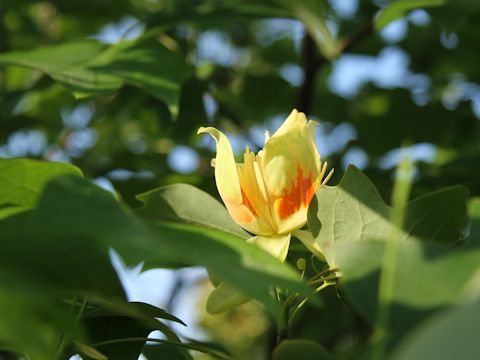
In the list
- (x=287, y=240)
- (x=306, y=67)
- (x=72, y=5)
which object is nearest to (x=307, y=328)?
(x=306, y=67)

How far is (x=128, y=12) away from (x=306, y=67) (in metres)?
0.51

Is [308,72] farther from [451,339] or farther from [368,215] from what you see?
[451,339]

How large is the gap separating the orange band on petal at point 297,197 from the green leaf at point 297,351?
15cm

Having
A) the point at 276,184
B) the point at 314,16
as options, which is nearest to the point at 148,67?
the point at 314,16

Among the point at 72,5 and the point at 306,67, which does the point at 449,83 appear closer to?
the point at 306,67

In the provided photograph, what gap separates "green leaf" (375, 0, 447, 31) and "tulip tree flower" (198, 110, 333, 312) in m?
0.65

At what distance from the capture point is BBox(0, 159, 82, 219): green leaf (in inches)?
29.2

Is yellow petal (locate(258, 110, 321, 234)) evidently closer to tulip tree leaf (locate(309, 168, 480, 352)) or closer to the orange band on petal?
the orange band on petal

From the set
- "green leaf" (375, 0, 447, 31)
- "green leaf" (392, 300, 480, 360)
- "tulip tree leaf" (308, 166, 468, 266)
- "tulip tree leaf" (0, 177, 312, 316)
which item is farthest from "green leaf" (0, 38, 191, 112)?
"green leaf" (392, 300, 480, 360)

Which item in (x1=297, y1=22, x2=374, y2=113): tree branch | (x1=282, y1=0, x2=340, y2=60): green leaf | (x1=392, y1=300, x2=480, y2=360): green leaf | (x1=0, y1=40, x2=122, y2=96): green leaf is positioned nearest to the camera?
(x1=392, y1=300, x2=480, y2=360): green leaf

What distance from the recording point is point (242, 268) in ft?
1.74

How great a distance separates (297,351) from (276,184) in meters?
0.18

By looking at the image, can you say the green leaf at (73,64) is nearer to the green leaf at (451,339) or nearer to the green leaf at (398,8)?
the green leaf at (398,8)

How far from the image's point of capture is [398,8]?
138cm
